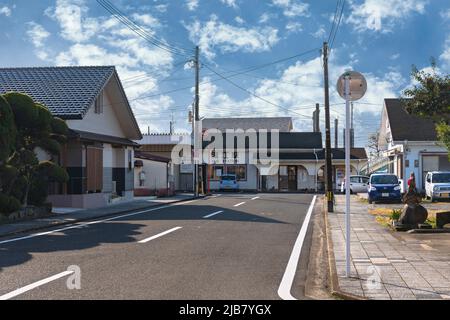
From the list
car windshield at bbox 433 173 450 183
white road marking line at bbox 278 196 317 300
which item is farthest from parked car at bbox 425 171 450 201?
white road marking line at bbox 278 196 317 300

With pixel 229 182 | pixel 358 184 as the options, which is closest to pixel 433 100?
pixel 358 184

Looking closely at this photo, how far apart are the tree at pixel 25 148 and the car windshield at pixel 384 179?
16.5m

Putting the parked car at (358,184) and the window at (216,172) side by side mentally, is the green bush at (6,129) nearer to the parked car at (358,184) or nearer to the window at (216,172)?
the parked car at (358,184)

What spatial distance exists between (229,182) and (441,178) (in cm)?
2122

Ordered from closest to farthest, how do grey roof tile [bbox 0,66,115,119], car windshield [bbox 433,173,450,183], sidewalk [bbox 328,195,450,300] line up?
sidewalk [bbox 328,195,450,300], grey roof tile [bbox 0,66,115,119], car windshield [bbox 433,173,450,183]

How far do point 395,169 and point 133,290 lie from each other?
35959 millimetres

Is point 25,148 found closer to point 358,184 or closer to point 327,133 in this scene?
point 327,133

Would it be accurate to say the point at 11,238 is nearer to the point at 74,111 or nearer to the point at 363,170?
the point at 74,111

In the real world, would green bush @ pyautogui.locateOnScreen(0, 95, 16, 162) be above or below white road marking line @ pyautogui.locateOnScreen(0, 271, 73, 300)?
above

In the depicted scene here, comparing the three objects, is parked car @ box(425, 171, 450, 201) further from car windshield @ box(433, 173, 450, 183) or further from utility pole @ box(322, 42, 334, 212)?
utility pole @ box(322, 42, 334, 212)

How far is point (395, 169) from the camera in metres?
40.6

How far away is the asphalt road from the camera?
749cm

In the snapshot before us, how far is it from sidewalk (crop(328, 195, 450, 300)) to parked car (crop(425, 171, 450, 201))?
13.9 metres
